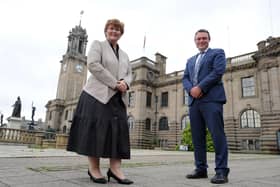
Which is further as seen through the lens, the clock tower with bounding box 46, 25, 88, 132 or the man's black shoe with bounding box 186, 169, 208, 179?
the clock tower with bounding box 46, 25, 88, 132

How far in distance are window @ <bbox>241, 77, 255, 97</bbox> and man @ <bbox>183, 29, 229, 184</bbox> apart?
67.4ft

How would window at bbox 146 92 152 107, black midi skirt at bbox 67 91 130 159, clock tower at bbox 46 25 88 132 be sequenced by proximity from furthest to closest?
clock tower at bbox 46 25 88 132
window at bbox 146 92 152 107
black midi skirt at bbox 67 91 130 159

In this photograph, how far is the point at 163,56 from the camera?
108 ft

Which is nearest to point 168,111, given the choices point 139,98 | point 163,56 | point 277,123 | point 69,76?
point 139,98

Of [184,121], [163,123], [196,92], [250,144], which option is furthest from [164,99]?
[196,92]

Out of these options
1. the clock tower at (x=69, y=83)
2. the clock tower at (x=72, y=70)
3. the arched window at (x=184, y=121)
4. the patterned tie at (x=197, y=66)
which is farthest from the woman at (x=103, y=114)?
the clock tower at (x=72, y=70)

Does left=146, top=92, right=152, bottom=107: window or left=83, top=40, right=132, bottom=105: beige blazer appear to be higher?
left=146, top=92, right=152, bottom=107: window

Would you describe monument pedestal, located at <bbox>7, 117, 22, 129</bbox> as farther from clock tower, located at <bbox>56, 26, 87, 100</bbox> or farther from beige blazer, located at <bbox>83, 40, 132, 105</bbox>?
clock tower, located at <bbox>56, 26, 87, 100</bbox>

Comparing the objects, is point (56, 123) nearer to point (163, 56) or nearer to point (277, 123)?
point (163, 56)

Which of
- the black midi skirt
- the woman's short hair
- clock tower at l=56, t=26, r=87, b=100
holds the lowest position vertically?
the black midi skirt

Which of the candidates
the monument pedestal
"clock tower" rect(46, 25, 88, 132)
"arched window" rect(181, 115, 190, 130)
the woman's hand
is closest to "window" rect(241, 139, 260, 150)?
"arched window" rect(181, 115, 190, 130)

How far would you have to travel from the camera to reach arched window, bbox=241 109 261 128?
789 inches

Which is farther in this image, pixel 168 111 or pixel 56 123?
pixel 56 123

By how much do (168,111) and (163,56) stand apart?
367 inches
